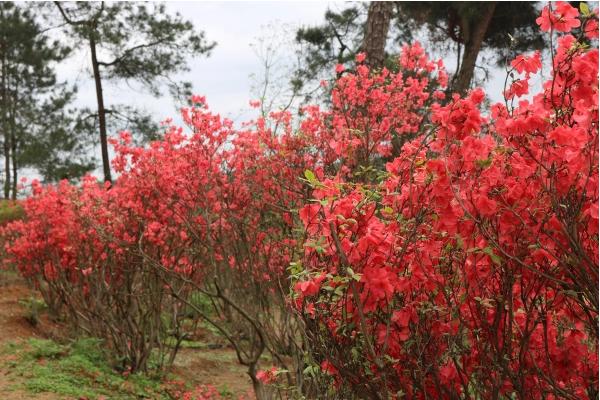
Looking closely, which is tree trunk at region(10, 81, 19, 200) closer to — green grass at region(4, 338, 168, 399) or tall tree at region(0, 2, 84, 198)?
tall tree at region(0, 2, 84, 198)

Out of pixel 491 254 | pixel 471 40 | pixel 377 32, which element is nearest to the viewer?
pixel 491 254

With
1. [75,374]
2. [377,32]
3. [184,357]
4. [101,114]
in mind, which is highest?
[101,114]

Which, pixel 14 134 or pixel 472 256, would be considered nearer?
pixel 472 256

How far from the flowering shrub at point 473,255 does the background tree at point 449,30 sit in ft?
30.4

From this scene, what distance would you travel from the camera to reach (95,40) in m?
14.6

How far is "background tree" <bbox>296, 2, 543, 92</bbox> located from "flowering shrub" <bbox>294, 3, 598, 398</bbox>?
30.4ft

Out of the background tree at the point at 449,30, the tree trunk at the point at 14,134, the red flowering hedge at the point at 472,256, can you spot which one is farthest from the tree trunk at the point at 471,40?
the tree trunk at the point at 14,134

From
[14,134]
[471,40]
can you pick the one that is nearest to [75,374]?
[471,40]

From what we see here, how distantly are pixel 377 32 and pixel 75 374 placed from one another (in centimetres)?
579

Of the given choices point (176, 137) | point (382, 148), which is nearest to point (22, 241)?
point (176, 137)

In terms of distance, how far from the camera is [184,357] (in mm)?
8516

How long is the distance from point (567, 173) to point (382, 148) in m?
4.67

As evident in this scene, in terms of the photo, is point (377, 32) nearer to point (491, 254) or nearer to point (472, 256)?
point (472, 256)

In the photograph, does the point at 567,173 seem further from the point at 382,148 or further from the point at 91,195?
the point at 91,195
